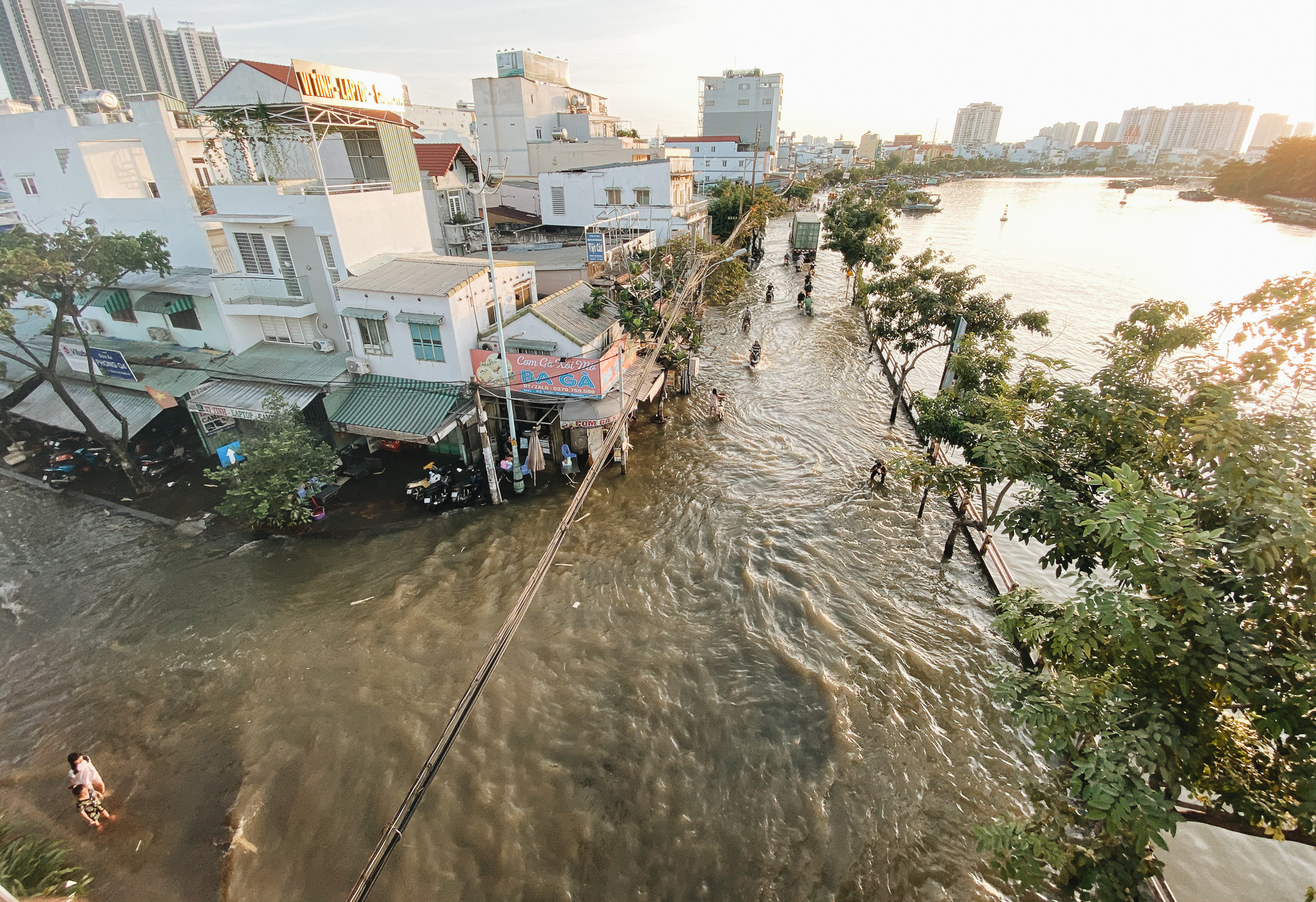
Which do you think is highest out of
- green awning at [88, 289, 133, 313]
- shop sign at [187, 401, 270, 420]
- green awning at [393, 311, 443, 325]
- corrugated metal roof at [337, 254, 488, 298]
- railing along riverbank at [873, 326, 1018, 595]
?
corrugated metal roof at [337, 254, 488, 298]

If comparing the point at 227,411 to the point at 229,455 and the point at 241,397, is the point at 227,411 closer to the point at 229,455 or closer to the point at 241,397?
the point at 241,397

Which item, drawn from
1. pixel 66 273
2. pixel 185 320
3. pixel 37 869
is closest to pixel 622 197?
pixel 185 320

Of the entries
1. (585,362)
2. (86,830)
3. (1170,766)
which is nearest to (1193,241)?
(585,362)

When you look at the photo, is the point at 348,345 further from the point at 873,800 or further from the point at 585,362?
the point at 873,800

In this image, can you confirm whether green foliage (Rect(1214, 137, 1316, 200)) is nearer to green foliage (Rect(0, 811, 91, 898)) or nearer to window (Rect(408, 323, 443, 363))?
window (Rect(408, 323, 443, 363))

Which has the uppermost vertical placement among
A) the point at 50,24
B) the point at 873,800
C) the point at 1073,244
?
the point at 50,24

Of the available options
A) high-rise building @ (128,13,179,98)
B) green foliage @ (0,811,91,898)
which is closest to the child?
green foliage @ (0,811,91,898)
